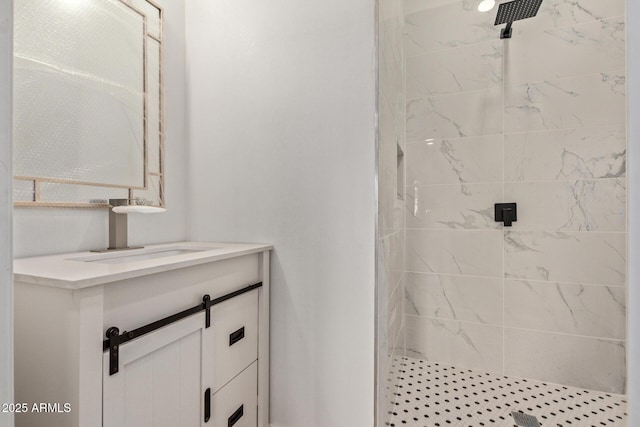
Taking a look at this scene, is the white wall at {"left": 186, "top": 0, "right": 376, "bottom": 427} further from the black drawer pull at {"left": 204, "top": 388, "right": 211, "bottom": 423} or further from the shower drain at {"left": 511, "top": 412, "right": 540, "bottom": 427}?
the shower drain at {"left": 511, "top": 412, "right": 540, "bottom": 427}

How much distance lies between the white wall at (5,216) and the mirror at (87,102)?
2.63 feet

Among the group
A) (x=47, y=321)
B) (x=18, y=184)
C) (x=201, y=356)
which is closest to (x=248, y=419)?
(x=201, y=356)

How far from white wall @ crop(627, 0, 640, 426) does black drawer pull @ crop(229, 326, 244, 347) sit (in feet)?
3.47

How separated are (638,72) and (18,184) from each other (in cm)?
136

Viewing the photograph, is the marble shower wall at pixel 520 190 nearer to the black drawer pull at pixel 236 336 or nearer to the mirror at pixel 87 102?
the black drawer pull at pixel 236 336

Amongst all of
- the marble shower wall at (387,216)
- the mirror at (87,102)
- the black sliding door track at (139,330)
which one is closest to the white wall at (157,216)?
the mirror at (87,102)

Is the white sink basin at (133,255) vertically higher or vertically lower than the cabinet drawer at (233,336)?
higher

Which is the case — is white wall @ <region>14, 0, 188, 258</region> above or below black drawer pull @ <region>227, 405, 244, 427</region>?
above

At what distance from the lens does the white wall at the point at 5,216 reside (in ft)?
1.07

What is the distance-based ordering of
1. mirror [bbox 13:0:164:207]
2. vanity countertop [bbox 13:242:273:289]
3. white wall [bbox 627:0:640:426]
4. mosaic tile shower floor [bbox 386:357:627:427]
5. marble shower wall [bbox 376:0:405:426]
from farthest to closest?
mosaic tile shower floor [bbox 386:357:627:427] < marble shower wall [bbox 376:0:405:426] < mirror [bbox 13:0:164:207] < vanity countertop [bbox 13:242:273:289] < white wall [bbox 627:0:640:426]

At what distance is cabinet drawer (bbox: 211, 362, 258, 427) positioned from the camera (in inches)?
40.8

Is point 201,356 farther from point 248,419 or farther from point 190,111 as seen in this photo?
point 190,111

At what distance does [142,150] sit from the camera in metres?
1.33

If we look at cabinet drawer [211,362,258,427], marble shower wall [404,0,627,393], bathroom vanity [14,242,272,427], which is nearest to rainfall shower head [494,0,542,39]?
marble shower wall [404,0,627,393]
